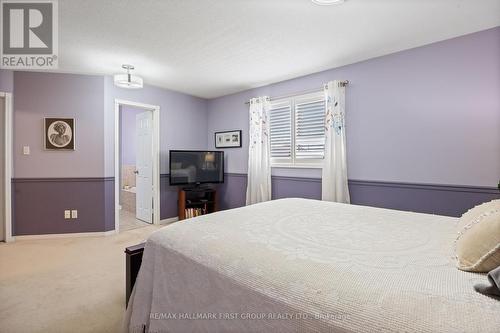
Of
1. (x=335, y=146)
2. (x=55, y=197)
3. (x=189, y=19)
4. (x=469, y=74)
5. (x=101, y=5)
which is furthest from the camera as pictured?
(x=55, y=197)

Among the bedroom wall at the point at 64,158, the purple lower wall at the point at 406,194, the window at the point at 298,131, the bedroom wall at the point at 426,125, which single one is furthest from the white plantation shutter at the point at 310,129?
the bedroom wall at the point at 64,158

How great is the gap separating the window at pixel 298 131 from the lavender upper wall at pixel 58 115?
2631mm

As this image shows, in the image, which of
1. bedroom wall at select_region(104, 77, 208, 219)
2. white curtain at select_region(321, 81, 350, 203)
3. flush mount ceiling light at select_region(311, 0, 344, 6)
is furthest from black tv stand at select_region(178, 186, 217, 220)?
flush mount ceiling light at select_region(311, 0, 344, 6)

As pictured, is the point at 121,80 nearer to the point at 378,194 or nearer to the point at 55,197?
the point at 55,197

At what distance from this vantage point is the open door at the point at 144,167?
4.41m

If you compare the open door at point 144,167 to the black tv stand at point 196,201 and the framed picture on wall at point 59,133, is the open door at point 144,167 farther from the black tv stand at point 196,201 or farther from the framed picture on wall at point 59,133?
the framed picture on wall at point 59,133

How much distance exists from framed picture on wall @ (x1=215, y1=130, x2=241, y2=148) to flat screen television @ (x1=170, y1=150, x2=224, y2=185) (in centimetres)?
23

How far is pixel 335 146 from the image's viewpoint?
10.5ft

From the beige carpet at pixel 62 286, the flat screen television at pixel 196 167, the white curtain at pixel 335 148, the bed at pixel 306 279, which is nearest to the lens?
the bed at pixel 306 279

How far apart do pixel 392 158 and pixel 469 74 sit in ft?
3.38

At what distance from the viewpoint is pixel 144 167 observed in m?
4.60

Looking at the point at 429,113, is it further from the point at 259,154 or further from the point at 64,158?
the point at 64,158

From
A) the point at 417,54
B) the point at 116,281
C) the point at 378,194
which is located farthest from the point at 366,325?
the point at 417,54

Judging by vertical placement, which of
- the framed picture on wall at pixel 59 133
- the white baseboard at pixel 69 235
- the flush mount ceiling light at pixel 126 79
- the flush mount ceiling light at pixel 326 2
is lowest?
the white baseboard at pixel 69 235
